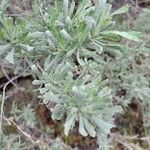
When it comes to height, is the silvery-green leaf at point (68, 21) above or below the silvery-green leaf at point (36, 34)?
above

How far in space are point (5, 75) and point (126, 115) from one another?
91cm

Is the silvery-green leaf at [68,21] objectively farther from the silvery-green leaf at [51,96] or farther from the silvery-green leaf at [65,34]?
the silvery-green leaf at [51,96]

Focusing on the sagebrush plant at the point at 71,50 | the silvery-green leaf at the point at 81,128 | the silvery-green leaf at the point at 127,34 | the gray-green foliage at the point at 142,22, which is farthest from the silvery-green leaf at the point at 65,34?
the gray-green foliage at the point at 142,22

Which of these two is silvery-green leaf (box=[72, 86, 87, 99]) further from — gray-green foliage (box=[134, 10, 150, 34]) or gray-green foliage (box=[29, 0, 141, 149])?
gray-green foliage (box=[134, 10, 150, 34])

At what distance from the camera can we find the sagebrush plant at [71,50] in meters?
1.09

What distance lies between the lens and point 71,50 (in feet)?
3.90

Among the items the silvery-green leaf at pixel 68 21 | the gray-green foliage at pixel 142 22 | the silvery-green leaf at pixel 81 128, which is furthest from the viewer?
the gray-green foliage at pixel 142 22

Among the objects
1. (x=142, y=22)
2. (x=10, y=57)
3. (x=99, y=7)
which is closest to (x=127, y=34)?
(x=99, y=7)

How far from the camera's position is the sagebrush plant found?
1.09 m

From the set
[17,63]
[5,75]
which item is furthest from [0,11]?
[5,75]

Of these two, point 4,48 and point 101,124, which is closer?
point 101,124

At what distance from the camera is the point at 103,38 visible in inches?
47.8

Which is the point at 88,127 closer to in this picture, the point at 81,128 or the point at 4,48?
the point at 81,128

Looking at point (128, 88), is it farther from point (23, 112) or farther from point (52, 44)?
point (52, 44)
